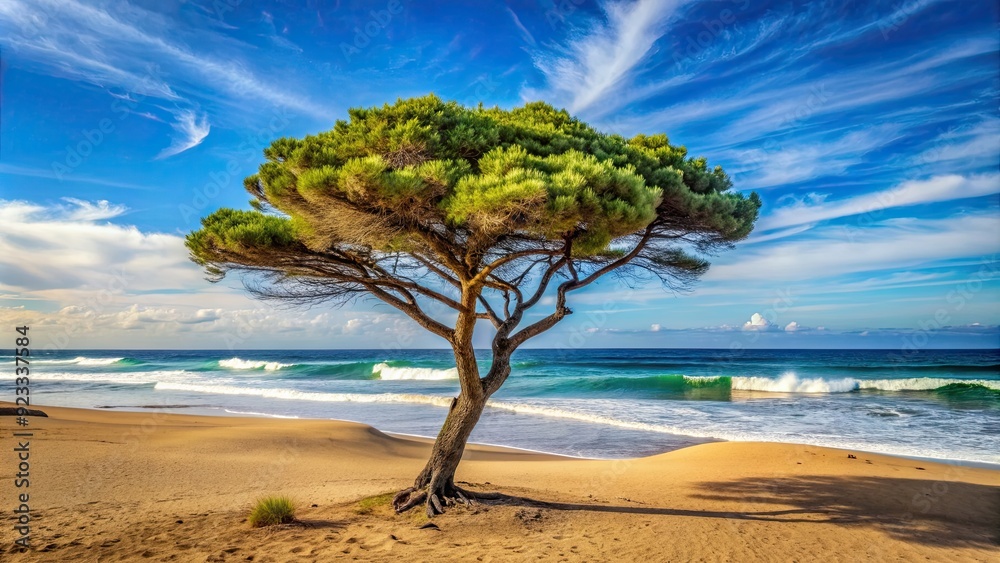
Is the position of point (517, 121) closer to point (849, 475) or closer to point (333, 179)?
point (333, 179)

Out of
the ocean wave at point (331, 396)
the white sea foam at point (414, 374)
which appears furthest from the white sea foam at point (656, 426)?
the white sea foam at point (414, 374)

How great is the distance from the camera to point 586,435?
1412 centimetres

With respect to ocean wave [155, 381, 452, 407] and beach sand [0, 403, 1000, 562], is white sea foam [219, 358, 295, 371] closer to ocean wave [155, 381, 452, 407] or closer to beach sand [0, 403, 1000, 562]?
ocean wave [155, 381, 452, 407]

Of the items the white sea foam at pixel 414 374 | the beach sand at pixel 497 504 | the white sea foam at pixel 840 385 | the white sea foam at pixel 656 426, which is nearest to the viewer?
the beach sand at pixel 497 504

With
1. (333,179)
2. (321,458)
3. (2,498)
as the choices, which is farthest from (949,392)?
(2,498)

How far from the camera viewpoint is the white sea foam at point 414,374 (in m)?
37.6

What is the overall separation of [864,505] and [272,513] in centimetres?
751

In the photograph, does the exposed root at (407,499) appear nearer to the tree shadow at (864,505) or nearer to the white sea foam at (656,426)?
the tree shadow at (864,505)

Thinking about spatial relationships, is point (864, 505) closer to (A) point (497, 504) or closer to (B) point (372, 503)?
(A) point (497, 504)

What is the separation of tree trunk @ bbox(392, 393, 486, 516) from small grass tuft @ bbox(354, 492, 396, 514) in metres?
0.24

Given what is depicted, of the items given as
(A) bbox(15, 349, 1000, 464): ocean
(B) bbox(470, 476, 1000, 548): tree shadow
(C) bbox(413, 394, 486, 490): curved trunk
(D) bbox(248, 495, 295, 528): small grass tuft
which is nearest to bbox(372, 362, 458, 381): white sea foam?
(A) bbox(15, 349, 1000, 464): ocean

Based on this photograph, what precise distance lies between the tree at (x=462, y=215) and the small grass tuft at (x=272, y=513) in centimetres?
116

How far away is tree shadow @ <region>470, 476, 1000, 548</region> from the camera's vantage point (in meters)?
6.31

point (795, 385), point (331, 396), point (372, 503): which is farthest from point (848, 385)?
point (372, 503)
